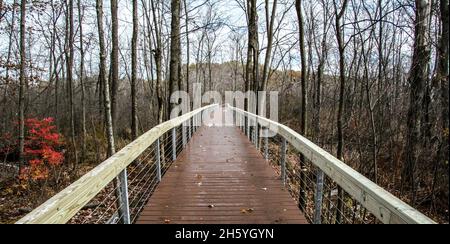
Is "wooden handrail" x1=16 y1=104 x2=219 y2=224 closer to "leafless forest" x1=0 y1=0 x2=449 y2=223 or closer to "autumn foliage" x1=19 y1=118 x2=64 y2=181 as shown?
"leafless forest" x1=0 y1=0 x2=449 y2=223

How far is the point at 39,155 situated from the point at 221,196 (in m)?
15.0

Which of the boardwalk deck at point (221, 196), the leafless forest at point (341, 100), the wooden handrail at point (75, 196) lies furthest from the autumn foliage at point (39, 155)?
the wooden handrail at point (75, 196)

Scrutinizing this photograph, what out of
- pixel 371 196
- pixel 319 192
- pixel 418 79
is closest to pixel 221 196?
pixel 319 192

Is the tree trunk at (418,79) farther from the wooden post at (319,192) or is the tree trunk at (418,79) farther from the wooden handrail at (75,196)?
the wooden handrail at (75,196)

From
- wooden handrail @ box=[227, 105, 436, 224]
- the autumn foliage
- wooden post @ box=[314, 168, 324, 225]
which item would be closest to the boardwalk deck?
wooden post @ box=[314, 168, 324, 225]

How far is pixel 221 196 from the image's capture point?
4496mm

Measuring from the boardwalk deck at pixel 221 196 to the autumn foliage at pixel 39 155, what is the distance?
332 inches

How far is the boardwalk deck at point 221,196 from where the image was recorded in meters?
3.68

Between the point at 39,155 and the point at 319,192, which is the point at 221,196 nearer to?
the point at 319,192

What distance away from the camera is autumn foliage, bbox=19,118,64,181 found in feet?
39.9

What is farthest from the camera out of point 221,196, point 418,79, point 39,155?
point 39,155

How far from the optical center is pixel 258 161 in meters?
6.91

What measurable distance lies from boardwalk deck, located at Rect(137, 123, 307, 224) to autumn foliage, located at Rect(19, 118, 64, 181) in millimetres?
8431
